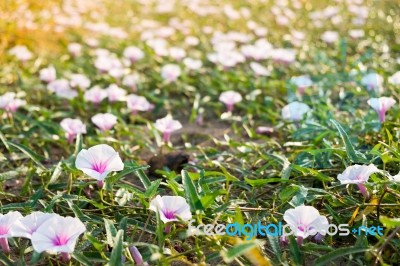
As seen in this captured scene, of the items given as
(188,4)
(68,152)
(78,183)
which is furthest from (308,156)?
(188,4)

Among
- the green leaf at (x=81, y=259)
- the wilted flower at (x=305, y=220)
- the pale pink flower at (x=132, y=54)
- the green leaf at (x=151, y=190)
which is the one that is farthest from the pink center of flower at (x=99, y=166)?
the pale pink flower at (x=132, y=54)

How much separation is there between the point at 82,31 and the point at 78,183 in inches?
89.1

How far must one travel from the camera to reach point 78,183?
1.75 meters

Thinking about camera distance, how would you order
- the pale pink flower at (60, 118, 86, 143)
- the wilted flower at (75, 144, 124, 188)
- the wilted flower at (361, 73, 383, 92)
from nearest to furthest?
the wilted flower at (75, 144, 124, 188) < the pale pink flower at (60, 118, 86, 143) < the wilted flower at (361, 73, 383, 92)

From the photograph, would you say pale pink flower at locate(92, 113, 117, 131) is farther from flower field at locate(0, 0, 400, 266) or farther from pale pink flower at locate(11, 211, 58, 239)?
pale pink flower at locate(11, 211, 58, 239)

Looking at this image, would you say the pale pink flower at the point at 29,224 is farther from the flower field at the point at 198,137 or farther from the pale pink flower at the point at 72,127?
the pale pink flower at the point at 72,127

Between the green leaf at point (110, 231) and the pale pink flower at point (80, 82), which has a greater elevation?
the green leaf at point (110, 231)

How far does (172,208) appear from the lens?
1407 millimetres

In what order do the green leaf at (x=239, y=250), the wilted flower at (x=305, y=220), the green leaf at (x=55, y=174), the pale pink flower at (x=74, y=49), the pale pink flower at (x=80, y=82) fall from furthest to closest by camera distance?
the pale pink flower at (x=74, y=49), the pale pink flower at (x=80, y=82), the green leaf at (x=55, y=174), the wilted flower at (x=305, y=220), the green leaf at (x=239, y=250)

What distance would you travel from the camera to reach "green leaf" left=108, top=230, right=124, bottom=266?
4.32ft

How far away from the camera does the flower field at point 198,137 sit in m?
1.41

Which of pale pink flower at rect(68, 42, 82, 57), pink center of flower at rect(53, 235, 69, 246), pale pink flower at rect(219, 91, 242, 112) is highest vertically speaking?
pink center of flower at rect(53, 235, 69, 246)

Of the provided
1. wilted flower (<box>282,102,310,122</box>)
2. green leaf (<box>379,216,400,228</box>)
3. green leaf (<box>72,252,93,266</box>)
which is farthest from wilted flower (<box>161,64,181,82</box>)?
green leaf (<box>379,216,400,228</box>)

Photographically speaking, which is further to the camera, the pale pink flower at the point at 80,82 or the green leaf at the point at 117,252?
the pale pink flower at the point at 80,82
